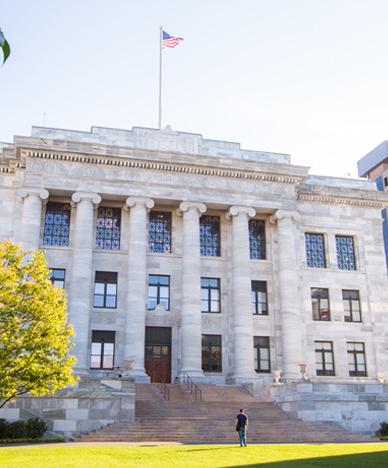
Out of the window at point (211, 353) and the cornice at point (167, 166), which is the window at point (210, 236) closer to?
the cornice at point (167, 166)

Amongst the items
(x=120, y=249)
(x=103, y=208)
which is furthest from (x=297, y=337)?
(x=103, y=208)

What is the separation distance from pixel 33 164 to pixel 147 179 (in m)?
7.97

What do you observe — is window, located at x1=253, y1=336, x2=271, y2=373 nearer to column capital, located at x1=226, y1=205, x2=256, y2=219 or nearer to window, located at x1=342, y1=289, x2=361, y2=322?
window, located at x1=342, y1=289, x2=361, y2=322

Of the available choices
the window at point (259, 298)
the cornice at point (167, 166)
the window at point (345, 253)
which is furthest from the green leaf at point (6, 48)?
the window at point (345, 253)

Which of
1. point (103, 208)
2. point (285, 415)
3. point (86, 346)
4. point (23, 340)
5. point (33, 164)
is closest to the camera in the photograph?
point (23, 340)

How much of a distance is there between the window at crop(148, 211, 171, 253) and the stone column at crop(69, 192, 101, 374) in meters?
4.39

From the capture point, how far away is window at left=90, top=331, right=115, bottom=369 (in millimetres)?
37719

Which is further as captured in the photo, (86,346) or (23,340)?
(86,346)

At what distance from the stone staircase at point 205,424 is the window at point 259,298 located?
854 centimetres

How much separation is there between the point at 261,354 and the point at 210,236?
959cm

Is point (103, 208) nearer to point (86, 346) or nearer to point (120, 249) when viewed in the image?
point (120, 249)

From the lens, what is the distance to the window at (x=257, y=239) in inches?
1700

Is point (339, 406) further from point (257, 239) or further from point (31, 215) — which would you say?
point (31, 215)

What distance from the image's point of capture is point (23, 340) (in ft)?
74.5
